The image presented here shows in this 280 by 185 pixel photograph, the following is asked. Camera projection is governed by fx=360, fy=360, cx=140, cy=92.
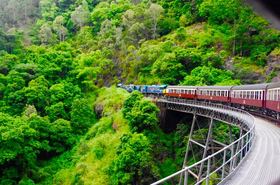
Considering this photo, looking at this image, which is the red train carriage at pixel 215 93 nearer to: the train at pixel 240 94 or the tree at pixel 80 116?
the train at pixel 240 94

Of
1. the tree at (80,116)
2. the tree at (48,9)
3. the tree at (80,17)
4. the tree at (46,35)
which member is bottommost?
the tree at (80,116)

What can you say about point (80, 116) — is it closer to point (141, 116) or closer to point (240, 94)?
point (141, 116)

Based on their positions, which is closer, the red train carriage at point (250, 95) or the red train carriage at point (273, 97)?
the red train carriage at point (273, 97)

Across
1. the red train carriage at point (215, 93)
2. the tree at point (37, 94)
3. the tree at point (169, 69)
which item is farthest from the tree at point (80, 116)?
the red train carriage at point (215, 93)

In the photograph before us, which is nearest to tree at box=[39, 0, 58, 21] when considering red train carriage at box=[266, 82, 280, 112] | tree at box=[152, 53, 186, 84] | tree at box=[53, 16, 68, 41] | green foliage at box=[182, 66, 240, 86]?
tree at box=[53, 16, 68, 41]

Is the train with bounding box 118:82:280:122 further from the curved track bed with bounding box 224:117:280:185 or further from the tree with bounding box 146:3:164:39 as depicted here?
the tree with bounding box 146:3:164:39
